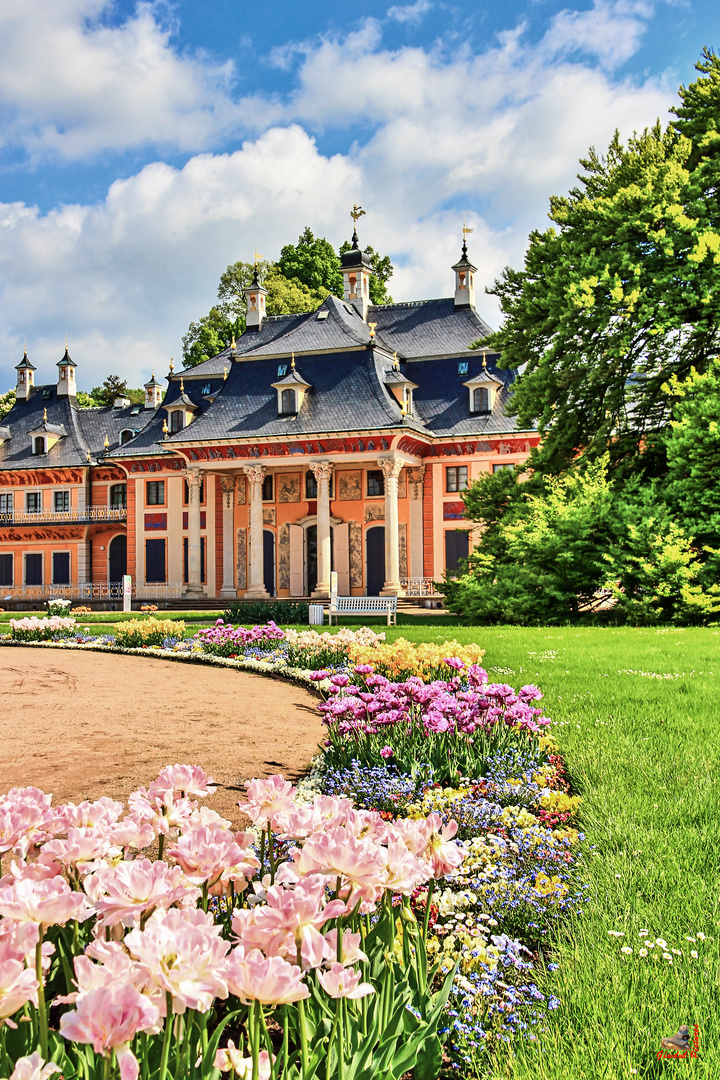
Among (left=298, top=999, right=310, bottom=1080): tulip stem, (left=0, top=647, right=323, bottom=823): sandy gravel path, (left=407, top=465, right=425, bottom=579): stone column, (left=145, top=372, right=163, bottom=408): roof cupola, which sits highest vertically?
(left=145, top=372, right=163, bottom=408): roof cupola

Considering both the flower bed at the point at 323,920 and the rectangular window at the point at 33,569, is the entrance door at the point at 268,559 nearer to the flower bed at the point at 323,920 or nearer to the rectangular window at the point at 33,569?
the rectangular window at the point at 33,569

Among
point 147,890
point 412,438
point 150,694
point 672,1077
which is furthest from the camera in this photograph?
point 412,438

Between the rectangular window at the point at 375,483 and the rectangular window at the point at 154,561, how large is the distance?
11.0 meters

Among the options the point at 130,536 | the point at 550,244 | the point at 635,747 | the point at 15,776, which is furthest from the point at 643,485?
the point at 130,536

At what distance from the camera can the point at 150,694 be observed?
11.7 meters

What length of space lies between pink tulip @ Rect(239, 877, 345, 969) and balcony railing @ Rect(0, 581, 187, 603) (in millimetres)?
39735

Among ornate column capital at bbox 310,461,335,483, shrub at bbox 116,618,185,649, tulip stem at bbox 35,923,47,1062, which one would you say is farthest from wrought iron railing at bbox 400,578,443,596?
tulip stem at bbox 35,923,47,1062

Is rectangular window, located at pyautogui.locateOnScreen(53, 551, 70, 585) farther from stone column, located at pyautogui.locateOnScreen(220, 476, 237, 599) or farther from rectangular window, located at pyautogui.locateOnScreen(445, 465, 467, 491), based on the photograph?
rectangular window, located at pyautogui.locateOnScreen(445, 465, 467, 491)

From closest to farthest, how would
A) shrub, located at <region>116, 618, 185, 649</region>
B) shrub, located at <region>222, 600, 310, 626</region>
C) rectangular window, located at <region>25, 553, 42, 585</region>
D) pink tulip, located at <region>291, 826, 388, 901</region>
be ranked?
1. pink tulip, located at <region>291, 826, 388, 901</region>
2. shrub, located at <region>116, 618, 185, 649</region>
3. shrub, located at <region>222, 600, 310, 626</region>
4. rectangular window, located at <region>25, 553, 42, 585</region>

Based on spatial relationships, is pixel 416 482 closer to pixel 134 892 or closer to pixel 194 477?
pixel 194 477

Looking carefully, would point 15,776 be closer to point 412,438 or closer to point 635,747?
point 635,747

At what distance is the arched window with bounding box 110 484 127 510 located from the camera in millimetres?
48312

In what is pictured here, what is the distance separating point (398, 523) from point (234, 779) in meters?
31.3

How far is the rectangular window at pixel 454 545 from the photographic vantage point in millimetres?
37594
